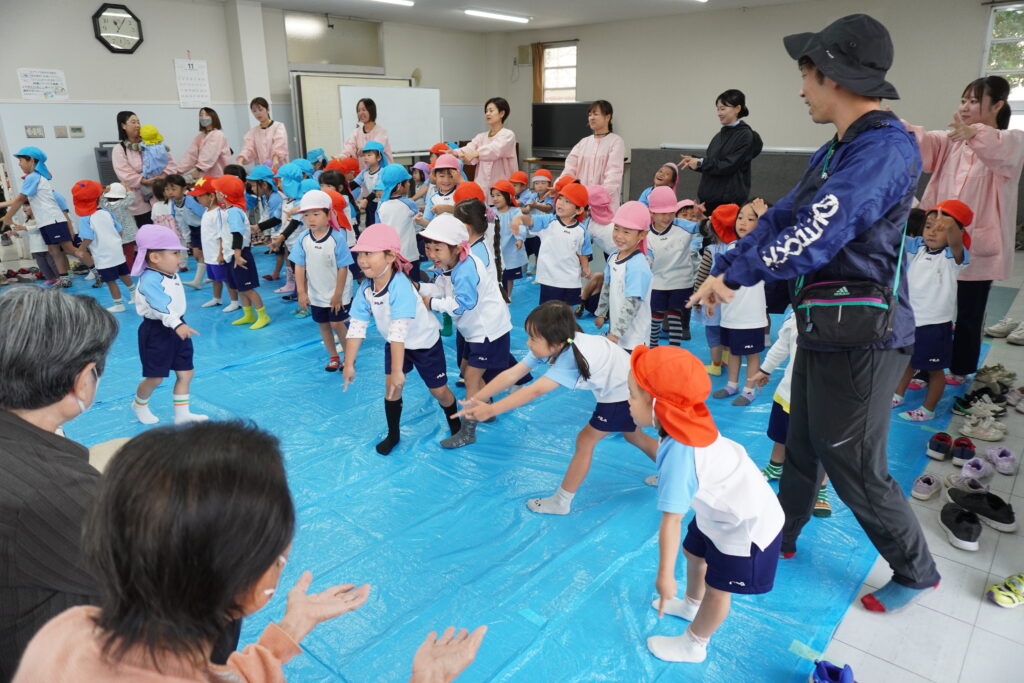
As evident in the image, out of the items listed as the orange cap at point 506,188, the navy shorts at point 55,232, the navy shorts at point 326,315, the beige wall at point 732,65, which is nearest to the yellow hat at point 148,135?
the navy shorts at point 55,232

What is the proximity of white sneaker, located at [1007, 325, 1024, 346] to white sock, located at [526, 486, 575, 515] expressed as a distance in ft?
13.2

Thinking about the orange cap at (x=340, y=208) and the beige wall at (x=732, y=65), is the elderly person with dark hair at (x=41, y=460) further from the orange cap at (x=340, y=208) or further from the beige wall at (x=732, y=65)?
the beige wall at (x=732, y=65)

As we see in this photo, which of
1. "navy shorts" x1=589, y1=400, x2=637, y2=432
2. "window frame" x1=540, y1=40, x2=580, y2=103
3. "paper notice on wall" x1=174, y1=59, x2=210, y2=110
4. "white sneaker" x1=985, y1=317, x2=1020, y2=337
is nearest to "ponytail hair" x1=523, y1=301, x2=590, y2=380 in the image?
"navy shorts" x1=589, y1=400, x2=637, y2=432

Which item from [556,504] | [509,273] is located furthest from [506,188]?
[556,504]

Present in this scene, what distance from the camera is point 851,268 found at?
1756 mm

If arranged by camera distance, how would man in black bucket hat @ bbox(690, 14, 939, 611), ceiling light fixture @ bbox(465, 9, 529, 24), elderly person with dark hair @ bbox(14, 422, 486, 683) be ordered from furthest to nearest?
1. ceiling light fixture @ bbox(465, 9, 529, 24)
2. man in black bucket hat @ bbox(690, 14, 939, 611)
3. elderly person with dark hair @ bbox(14, 422, 486, 683)

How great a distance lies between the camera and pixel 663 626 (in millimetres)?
2125

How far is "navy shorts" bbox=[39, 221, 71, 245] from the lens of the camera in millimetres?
6027

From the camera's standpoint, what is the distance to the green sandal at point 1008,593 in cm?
216

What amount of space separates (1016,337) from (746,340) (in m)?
2.49

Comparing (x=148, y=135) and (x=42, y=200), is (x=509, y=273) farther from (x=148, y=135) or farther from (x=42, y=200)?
(x=148, y=135)

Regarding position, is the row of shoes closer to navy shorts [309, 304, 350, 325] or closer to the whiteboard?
navy shorts [309, 304, 350, 325]

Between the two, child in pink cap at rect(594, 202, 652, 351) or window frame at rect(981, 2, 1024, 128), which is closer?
child in pink cap at rect(594, 202, 652, 351)

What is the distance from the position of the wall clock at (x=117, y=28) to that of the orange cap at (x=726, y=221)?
329 inches
